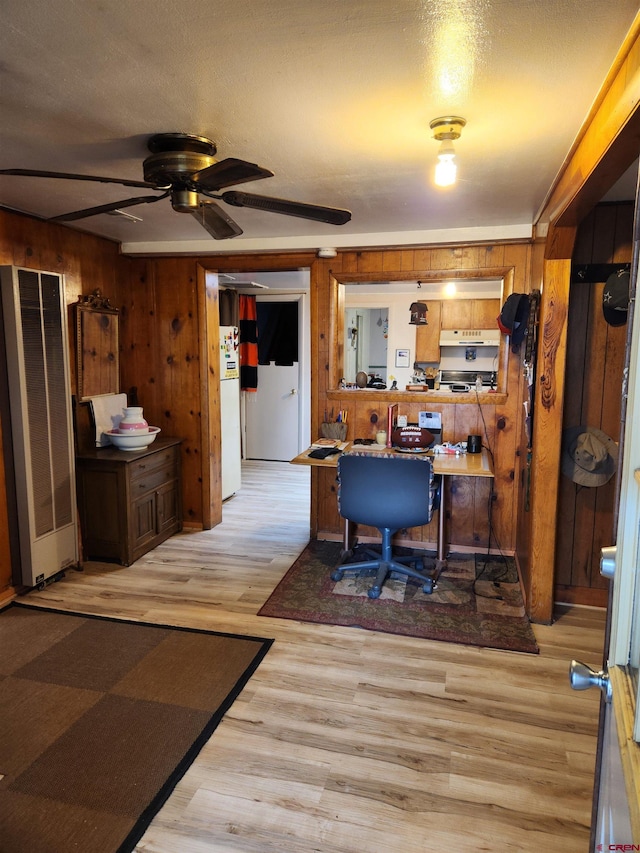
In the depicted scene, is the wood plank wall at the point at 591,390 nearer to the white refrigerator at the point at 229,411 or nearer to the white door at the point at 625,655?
the white door at the point at 625,655

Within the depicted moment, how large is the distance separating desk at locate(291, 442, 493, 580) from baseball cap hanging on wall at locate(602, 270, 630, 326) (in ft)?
3.57

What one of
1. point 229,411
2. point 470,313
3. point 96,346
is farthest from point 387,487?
point 470,313

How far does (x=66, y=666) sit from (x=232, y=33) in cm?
267

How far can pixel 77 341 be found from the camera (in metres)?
3.88

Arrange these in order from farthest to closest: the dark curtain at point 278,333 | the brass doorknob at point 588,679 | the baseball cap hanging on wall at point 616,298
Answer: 1. the dark curtain at point 278,333
2. the baseball cap hanging on wall at point 616,298
3. the brass doorknob at point 588,679

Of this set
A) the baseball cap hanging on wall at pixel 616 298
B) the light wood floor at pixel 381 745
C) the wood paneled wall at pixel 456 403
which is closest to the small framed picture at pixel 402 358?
the wood paneled wall at pixel 456 403

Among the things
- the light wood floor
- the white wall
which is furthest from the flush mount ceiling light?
the white wall

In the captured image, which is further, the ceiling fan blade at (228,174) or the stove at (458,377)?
the stove at (458,377)

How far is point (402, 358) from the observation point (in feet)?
23.5

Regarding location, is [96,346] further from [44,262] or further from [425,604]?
[425,604]

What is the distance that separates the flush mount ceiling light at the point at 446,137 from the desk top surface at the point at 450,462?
5.81 feet

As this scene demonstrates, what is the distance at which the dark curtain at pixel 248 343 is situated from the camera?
680cm

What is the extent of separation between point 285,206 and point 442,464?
2.03 m

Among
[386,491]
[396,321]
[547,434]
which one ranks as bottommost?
[386,491]
